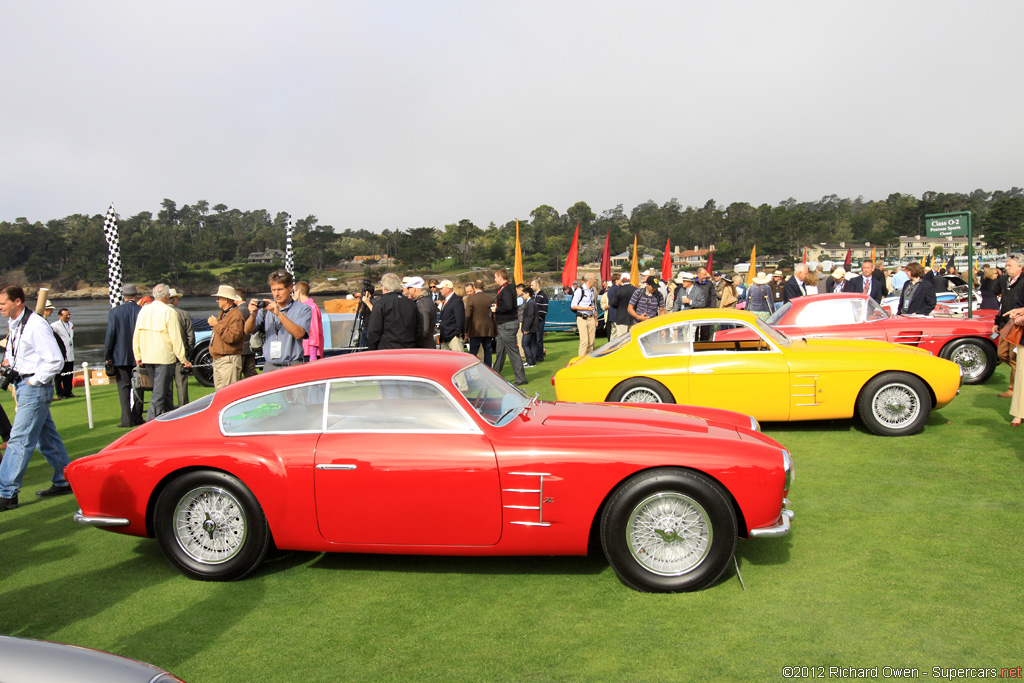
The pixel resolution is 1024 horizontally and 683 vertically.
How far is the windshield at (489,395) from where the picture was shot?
4.32 meters

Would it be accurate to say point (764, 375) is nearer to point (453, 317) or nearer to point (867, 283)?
point (453, 317)

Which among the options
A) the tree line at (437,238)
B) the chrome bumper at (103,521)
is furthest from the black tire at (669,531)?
the tree line at (437,238)

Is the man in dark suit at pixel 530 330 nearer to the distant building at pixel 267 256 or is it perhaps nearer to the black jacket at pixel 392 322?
the black jacket at pixel 392 322

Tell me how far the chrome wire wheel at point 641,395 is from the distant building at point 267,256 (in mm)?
89577

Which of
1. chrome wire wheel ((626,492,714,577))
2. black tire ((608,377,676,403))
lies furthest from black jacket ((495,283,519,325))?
chrome wire wheel ((626,492,714,577))

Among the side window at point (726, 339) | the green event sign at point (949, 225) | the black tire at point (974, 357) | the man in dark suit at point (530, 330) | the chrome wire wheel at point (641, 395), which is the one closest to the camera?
the side window at point (726, 339)

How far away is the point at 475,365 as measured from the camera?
193 inches

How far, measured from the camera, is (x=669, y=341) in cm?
793

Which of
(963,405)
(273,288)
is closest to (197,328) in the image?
(273,288)

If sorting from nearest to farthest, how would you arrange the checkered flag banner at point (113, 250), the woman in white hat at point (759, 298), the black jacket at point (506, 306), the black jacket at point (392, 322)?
the black jacket at point (392, 322), the black jacket at point (506, 306), the woman in white hat at point (759, 298), the checkered flag banner at point (113, 250)

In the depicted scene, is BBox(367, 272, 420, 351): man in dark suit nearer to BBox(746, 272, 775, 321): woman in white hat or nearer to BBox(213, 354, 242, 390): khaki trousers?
BBox(213, 354, 242, 390): khaki trousers

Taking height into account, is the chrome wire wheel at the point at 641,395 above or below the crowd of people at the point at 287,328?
below

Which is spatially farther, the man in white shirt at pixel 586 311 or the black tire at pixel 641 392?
the man in white shirt at pixel 586 311

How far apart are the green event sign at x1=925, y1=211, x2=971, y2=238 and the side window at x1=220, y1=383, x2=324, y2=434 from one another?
1433cm
